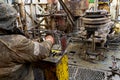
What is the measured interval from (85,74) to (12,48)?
1920mm

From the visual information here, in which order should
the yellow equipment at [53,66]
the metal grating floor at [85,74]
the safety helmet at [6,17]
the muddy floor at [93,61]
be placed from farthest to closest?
the muddy floor at [93,61] < the metal grating floor at [85,74] < the yellow equipment at [53,66] < the safety helmet at [6,17]

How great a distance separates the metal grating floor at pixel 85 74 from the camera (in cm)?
273

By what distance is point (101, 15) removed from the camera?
3.19 meters

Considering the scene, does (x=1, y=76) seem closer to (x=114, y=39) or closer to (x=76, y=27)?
(x=114, y=39)

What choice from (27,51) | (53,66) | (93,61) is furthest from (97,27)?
(27,51)

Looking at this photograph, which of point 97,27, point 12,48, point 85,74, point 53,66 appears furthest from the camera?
point 97,27

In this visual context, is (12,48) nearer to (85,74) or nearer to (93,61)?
(85,74)

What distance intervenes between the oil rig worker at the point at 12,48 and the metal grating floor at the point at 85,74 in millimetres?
1591

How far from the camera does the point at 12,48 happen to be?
4.03 ft

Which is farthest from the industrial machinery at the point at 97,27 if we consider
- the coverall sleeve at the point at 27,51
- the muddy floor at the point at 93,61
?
the coverall sleeve at the point at 27,51

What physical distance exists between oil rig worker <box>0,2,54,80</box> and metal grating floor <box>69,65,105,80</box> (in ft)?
5.22

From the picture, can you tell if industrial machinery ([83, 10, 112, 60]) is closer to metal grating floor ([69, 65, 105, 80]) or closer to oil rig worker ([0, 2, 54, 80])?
metal grating floor ([69, 65, 105, 80])

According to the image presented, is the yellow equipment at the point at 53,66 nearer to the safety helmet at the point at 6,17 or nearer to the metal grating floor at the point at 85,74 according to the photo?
the safety helmet at the point at 6,17

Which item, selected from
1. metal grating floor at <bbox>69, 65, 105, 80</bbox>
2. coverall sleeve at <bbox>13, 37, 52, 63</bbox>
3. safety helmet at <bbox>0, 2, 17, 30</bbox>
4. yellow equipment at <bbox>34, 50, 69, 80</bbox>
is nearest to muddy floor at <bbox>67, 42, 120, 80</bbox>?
metal grating floor at <bbox>69, 65, 105, 80</bbox>
